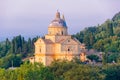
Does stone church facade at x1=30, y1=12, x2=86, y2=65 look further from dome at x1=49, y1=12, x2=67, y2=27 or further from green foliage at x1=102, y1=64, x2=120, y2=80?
green foliage at x1=102, y1=64, x2=120, y2=80

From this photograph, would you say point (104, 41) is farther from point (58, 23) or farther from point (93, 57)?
point (58, 23)

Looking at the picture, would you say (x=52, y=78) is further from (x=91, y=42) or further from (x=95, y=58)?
(x=91, y=42)

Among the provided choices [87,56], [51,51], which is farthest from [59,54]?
[87,56]

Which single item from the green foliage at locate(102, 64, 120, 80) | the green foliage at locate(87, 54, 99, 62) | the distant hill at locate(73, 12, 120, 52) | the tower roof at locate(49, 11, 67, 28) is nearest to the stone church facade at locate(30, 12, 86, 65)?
the tower roof at locate(49, 11, 67, 28)

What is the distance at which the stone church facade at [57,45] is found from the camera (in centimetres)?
5994

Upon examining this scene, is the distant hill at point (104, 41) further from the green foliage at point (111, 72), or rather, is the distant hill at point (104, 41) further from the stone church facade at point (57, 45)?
the green foliage at point (111, 72)

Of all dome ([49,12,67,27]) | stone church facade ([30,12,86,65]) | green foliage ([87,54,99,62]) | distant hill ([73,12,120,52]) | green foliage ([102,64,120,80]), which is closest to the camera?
green foliage ([102,64,120,80])

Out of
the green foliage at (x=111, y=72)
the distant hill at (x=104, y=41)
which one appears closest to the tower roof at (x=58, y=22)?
the green foliage at (x=111, y=72)

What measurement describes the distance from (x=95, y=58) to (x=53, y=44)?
613cm

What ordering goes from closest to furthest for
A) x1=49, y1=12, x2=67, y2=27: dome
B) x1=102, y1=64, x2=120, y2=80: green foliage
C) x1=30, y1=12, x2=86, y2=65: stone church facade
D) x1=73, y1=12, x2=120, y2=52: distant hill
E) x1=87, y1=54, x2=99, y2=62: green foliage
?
x1=102, y1=64, x2=120, y2=80: green foliage < x1=30, y1=12, x2=86, y2=65: stone church facade < x1=49, y1=12, x2=67, y2=27: dome < x1=87, y1=54, x2=99, y2=62: green foliage < x1=73, y1=12, x2=120, y2=52: distant hill

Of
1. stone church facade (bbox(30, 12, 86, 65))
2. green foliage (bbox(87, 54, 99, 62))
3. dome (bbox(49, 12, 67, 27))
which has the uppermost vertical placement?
dome (bbox(49, 12, 67, 27))

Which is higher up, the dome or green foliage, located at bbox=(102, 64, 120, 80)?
the dome

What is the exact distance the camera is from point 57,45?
60156 millimetres

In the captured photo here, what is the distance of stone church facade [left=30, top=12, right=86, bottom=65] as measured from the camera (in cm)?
5994
